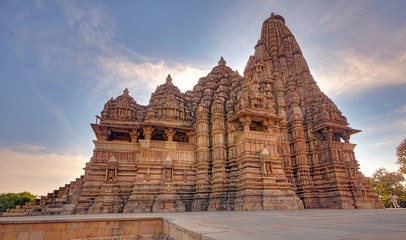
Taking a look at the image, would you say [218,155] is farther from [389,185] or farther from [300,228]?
[389,185]

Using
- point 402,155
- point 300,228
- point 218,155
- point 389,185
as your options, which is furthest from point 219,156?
point 389,185

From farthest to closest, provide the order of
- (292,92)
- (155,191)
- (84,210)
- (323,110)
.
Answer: (292,92), (323,110), (155,191), (84,210)

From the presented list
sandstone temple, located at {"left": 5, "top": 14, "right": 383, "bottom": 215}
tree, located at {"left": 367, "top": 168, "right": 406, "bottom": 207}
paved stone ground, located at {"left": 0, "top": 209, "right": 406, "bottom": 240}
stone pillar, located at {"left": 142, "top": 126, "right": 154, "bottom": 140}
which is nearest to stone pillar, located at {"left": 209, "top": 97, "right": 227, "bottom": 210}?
sandstone temple, located at {"left": 5, "top": 14, "right": 383, "bottom": 215}

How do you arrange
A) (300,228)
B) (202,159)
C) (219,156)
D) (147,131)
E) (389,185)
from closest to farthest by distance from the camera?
(300,228) → (219,156) → (202,159) → (147,131) → (389,185)

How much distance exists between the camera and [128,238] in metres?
7.65

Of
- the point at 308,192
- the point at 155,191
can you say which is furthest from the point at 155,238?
the point at 308,192

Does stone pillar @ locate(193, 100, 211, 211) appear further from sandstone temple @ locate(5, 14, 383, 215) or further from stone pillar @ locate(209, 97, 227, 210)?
stone pillar @ locate(209, 97, 227, 210)

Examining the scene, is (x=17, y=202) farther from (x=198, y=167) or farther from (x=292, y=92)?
(x=292, y=92)

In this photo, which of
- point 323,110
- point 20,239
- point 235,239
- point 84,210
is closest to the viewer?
point 235,239

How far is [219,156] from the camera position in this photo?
18.9m

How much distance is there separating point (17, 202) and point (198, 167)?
79.3ft

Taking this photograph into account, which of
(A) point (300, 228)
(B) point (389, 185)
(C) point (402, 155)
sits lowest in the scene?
(A) point (300, 228)

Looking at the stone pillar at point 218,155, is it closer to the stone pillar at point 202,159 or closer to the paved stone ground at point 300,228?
the stone pillar at point 202,159

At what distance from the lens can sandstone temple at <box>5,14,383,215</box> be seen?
55.1 feet
